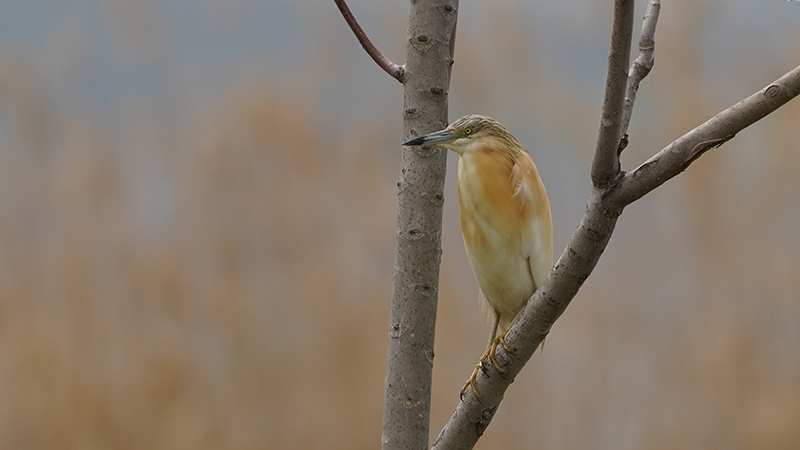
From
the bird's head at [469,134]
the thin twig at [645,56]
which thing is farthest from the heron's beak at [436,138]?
the thin twig at [645,56]

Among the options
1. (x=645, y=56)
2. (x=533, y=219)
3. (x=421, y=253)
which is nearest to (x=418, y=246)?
(x=421, y=253)

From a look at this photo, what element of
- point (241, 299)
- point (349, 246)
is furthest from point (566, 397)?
point (241, 299)

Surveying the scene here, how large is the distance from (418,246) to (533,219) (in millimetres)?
108

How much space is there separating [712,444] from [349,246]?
0.71 metres

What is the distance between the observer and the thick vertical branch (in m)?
0.58

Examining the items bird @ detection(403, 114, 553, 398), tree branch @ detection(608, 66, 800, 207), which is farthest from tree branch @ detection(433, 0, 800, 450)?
bird @ detection(403, 114, 553, 398)

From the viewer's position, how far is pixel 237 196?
1.32m

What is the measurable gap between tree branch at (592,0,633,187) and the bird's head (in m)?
0.18

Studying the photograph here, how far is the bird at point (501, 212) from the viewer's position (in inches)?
24.5

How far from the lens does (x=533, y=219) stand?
62 cm

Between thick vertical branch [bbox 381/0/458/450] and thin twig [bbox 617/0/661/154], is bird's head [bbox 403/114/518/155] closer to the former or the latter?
thick vertical branch [bbox 381/0/458/450]

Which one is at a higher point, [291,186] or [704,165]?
[704,165]

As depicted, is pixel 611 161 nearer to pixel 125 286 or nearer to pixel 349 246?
pixel 349 246

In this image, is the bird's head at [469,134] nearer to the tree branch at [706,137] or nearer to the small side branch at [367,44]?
the small side branch at [367,44]
